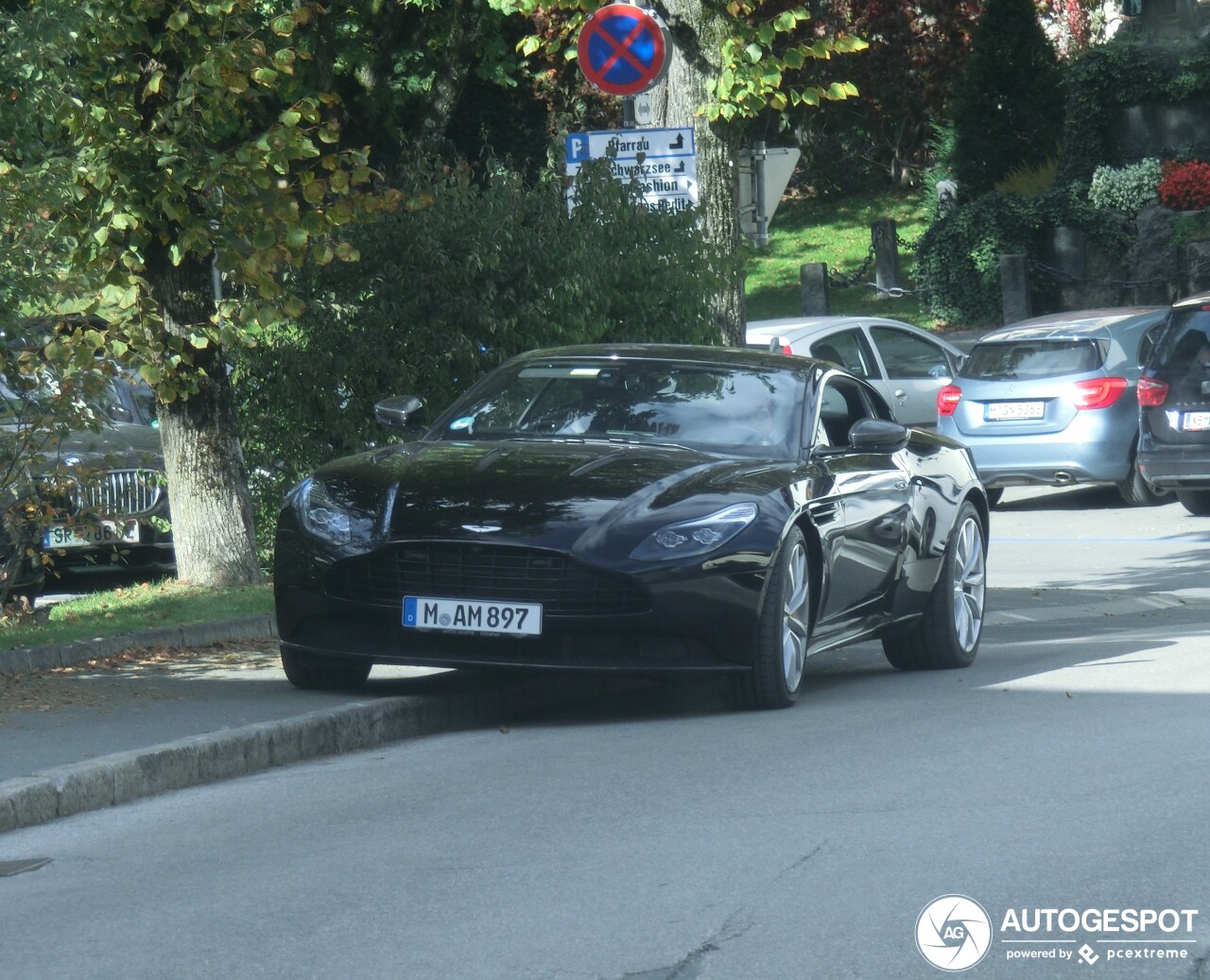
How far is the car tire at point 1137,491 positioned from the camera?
1825 cm

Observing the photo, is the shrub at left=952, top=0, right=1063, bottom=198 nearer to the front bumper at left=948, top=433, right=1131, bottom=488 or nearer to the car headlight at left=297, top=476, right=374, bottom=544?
the front bumper at left=948, top=433, right=1131, bottom=488

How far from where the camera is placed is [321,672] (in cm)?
842

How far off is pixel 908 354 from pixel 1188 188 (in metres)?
15.1

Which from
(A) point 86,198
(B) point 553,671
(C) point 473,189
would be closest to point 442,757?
(B) point 553,671

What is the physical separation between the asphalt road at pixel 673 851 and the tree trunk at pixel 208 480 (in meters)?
3.89

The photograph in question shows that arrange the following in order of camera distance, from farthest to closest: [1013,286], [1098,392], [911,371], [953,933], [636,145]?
[1013,286] → [911,371] → [1098,392] → [636,145] → [953,933]

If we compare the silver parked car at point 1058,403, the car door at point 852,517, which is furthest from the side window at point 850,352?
the car door at point 852,517

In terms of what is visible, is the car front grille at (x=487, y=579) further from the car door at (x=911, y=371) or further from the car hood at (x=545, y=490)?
the car door at (x=911, y=371)

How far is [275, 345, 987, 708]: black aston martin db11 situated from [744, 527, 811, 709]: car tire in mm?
12

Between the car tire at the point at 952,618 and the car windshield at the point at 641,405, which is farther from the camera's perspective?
the car tire at the point at 952,618

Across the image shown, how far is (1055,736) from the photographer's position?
7.56 metres

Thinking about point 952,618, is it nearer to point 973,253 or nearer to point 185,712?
point 185,712

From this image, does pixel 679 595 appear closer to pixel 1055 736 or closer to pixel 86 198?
pixel 1055 736

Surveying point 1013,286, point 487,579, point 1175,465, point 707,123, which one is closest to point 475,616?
point 487,579
